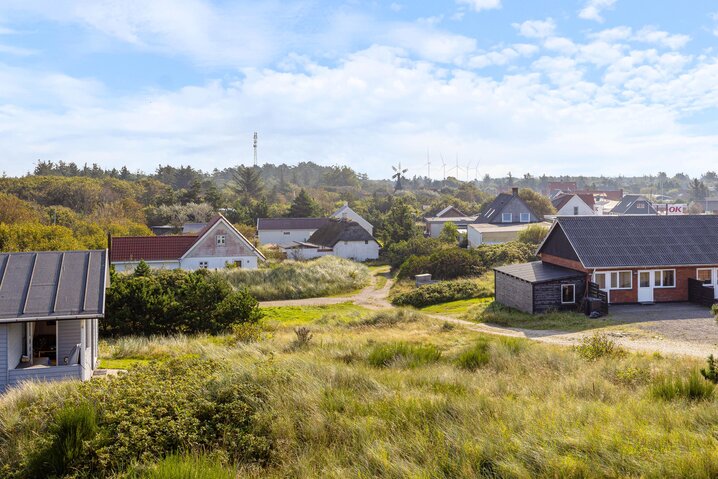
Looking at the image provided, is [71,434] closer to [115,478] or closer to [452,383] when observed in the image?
[115,478]

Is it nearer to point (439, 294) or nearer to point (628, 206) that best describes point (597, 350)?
point (439, 294)

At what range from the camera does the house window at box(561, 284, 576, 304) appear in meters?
30.2

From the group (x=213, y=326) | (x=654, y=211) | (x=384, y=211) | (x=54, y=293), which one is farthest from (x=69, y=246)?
(x=654, y=211)

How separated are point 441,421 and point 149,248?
37.4 metres

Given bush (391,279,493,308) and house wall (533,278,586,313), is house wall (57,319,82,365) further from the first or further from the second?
bush (391,279,493,308)

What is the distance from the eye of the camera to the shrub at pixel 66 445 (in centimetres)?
768

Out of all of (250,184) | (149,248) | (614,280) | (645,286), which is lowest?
(645,286)

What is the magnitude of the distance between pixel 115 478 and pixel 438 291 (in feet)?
101

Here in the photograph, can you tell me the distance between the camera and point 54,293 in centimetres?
1513

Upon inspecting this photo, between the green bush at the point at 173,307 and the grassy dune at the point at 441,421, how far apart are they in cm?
1288

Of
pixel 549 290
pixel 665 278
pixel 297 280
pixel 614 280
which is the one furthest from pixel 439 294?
pixel 665 278

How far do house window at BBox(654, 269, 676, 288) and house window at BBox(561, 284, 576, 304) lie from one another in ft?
14.5

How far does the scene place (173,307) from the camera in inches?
942

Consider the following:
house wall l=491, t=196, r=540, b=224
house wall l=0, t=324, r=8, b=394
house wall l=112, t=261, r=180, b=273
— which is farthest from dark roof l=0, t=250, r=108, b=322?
house wall l=491, t=196, r=540, b=224
